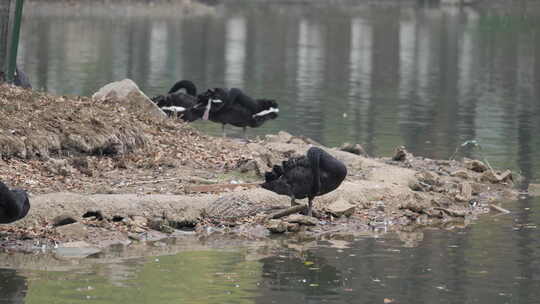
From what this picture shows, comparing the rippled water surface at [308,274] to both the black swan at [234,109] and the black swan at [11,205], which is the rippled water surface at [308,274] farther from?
the black swan at [234,109]

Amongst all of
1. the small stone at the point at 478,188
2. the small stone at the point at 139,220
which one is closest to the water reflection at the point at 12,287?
the small stone at the point at 139,220

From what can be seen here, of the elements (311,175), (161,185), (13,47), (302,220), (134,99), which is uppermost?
(13,47)

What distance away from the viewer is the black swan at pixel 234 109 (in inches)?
922

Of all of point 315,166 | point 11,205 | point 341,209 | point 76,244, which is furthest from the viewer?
point 341,209

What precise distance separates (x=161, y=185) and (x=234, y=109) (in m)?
5.53

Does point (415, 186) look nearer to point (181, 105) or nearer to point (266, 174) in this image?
point (266, 174)

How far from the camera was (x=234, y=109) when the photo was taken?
2353 cm

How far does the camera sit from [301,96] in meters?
39.2

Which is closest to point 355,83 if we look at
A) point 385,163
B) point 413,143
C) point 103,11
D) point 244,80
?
point 244,80

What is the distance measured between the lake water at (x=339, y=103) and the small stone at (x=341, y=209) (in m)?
0.97

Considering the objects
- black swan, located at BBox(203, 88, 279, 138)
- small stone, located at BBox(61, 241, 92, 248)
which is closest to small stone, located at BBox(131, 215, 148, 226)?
small stone, located at BBox(61, 241, 92, 248)

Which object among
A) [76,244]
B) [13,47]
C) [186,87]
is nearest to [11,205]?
[76,244]

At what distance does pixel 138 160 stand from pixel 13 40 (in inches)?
133

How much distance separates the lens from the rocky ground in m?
16.3
